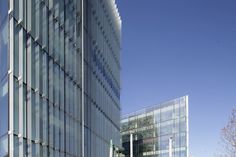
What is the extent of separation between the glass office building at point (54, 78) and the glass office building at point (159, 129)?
21.5 metres

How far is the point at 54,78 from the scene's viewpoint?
28.5 meters

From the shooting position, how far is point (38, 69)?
81.4 ft

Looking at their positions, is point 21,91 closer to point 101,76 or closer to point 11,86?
point 11,86

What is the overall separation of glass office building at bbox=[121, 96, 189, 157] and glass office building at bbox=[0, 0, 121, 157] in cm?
2152

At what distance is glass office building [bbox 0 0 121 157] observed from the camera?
21.3 m

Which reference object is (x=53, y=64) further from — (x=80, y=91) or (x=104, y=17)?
(x=104, y=17)

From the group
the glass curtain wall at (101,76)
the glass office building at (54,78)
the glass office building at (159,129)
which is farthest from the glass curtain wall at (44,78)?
the glass office building at (159,129)

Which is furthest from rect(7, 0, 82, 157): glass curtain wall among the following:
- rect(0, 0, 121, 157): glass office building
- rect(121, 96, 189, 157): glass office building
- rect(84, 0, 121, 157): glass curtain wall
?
rect(121, 96, 189, 157): glass office building

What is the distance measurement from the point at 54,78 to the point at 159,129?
1911 inches

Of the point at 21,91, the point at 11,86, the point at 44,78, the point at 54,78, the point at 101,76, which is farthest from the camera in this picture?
the point at 101,76

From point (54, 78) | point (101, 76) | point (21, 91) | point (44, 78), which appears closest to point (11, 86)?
point (21, 91)

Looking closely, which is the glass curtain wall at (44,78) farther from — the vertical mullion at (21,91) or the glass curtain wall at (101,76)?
the glass curtain wall at (101,76)

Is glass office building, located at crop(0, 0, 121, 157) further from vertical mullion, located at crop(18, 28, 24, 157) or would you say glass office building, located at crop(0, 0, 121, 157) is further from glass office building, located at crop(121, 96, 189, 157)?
glass office building, located at crop(121, 96, 189, 157)

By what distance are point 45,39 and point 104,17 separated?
23.5 metres
